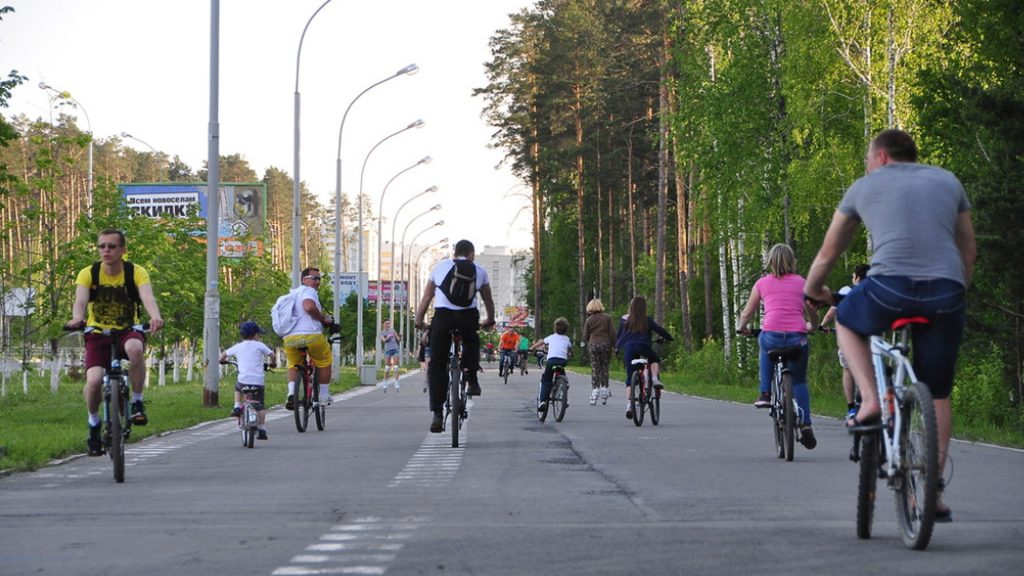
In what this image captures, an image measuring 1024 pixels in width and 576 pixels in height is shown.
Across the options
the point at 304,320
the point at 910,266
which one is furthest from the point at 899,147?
the point at 304,320

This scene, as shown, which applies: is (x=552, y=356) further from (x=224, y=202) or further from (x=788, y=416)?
(x=224, y=202)

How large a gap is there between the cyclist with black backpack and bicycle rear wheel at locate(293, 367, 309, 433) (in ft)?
11.3

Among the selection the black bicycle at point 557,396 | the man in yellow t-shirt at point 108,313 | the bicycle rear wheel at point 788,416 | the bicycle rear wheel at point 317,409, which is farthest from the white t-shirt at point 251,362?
the bicycle rear wheel at point 788,416

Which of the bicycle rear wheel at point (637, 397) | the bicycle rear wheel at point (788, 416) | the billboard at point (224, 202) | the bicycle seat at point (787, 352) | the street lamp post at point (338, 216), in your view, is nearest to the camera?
the bicycle rear wheel at point (788, 416)

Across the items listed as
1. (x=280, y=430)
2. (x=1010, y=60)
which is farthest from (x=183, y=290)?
(x=1010, y=60)

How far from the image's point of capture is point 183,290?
42594mm

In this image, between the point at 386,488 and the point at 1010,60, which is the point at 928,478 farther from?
the point at 1010,60

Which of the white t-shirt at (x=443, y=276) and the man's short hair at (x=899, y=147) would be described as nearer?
the man's short hair at (x=899, y=147)

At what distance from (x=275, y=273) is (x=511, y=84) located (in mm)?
26850

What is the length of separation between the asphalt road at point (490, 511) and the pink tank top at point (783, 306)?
3.65 feet

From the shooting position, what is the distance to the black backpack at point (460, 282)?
14836 mm

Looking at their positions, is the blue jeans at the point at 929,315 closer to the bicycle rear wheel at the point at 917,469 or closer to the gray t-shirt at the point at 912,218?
the gray t-shirt at the point at 912,218

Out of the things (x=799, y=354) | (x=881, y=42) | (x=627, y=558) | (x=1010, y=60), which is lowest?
(x=627, y=558)

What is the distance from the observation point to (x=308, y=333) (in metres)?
18.2
